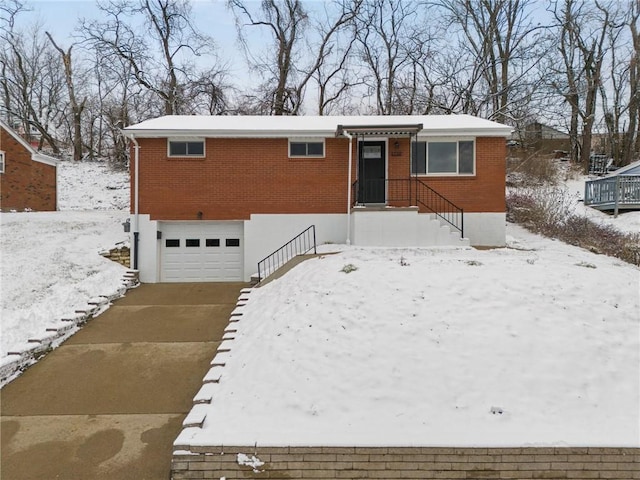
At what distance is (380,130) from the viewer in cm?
1123

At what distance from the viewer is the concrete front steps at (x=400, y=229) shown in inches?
444

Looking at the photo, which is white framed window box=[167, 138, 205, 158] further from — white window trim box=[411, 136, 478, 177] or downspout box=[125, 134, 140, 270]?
white window trim box=[411, 136, 478, 177]

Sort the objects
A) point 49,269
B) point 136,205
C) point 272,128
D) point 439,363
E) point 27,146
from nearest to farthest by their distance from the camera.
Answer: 1. point 439,363
2. point 49,269
3. point 136,205
4. point 272,128
5. point 27,146

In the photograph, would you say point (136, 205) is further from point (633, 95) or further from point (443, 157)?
point (633, 95)

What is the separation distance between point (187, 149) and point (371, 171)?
239 inches

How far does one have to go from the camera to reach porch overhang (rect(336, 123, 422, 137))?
36.4ft

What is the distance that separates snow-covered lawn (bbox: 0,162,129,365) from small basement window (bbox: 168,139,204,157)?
3.57m

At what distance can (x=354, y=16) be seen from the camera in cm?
2756

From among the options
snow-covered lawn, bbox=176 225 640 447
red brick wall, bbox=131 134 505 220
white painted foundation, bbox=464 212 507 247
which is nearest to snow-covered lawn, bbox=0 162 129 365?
red brick wall, bbox=131 134 505 220

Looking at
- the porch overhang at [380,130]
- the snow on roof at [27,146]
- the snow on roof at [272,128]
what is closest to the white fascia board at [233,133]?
the snow on roof at [272,128]

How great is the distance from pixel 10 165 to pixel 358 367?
70.9ft

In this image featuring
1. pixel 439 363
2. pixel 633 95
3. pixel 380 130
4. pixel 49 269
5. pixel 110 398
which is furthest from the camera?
pixel 633 95

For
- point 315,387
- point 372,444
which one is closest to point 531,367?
point 372,444

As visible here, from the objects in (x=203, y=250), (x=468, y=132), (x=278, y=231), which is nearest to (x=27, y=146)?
(x=203, y=250)
